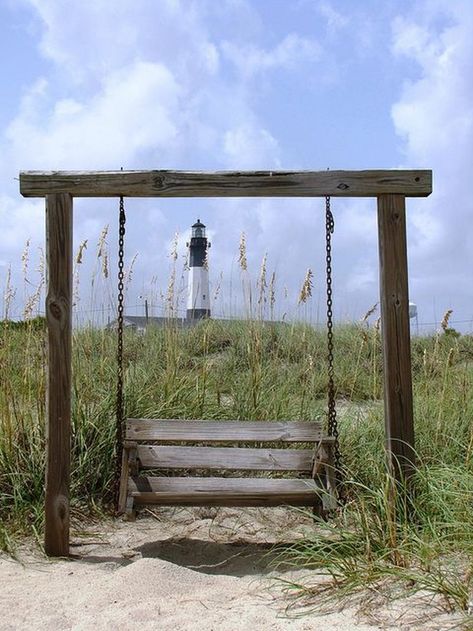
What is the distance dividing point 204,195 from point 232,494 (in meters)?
1.81

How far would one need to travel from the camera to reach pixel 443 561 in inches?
128

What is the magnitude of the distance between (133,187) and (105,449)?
1.95m

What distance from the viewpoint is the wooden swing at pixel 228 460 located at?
426 centimetres

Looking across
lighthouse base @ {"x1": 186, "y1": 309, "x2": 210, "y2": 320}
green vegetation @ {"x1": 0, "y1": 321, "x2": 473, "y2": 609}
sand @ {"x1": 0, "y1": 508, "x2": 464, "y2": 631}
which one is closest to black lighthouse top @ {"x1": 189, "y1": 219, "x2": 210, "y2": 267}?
lighthouse base @ {"x1": 186, "y1": 309, "x2": 210, "y2": 320}

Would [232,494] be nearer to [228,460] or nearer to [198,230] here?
[228,460]

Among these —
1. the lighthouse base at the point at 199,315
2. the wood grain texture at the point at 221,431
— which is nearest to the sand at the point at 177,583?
the wood grain texture at the point at 221,431

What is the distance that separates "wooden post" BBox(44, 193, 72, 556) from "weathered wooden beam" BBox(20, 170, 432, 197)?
0.34 meters

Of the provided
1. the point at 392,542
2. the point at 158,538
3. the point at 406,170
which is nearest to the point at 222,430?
the point at 158,538

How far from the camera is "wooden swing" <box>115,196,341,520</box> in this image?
4.26m

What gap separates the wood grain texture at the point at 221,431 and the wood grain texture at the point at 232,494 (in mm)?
304

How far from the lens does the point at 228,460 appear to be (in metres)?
4.66

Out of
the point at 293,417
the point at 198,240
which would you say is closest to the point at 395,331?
the point at 293,417

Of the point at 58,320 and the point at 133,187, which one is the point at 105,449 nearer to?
the point at 58,320

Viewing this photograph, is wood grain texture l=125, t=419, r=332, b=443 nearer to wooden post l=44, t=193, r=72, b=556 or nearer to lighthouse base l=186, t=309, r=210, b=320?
wooden post l=44, t=193, r=72, b=556
